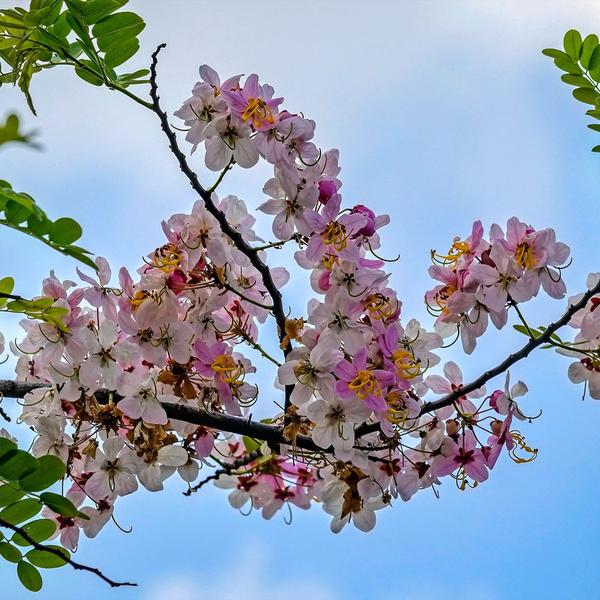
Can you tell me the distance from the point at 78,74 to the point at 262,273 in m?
0.61

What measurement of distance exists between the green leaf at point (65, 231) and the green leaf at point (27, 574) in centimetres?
68

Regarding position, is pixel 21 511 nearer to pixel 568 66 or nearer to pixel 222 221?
pixel 222 221

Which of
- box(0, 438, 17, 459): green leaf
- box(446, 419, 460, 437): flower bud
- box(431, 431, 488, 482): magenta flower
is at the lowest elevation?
box(0, 438, 17, 459): green leaf

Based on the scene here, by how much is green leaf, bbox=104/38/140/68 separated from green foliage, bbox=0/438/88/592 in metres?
0.86

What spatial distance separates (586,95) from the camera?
79.6 inches

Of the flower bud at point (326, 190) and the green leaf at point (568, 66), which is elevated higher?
the green leaf at point (568, 66)

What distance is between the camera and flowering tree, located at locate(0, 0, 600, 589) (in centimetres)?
176

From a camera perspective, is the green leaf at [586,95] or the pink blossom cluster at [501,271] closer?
the pink blossom cluster at [501,271]

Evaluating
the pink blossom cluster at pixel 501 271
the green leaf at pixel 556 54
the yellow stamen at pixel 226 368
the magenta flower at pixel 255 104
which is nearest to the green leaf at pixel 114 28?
the magenta flower at pixel 255 104

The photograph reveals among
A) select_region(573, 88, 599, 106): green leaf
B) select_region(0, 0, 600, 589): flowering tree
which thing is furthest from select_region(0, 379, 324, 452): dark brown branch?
select_region(573, 88, 599, 106): green leaf

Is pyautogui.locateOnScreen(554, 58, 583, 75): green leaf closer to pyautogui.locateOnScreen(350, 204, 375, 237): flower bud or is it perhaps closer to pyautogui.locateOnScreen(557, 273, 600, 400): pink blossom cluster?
pyautogui.locateOnScreen(557, 273, 600, 400): pink blossom cluster

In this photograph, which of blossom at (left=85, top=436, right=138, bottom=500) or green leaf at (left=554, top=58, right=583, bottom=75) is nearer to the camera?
blossom at (left=85, top=436, right=138, bottom=500)

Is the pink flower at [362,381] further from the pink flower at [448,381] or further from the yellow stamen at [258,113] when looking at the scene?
the yellow stamen at [258,113]

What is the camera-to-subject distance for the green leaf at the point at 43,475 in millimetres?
1547
